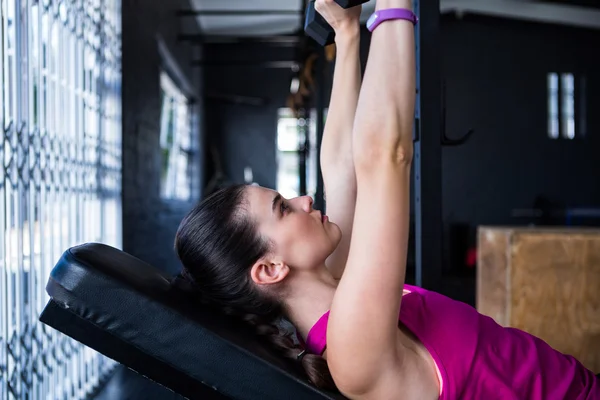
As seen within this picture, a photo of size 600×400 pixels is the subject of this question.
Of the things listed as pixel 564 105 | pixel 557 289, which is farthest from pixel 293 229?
pixel 564 105

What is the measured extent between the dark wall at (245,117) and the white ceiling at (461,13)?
1.44 feet

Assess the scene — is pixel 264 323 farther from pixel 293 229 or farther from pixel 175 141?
pixel 175 141

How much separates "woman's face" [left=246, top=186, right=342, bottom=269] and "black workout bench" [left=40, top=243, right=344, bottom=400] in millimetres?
165

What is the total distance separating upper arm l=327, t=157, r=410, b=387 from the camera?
0.73m

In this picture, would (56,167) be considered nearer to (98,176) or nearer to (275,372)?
(98,176)

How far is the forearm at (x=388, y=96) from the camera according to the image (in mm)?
714

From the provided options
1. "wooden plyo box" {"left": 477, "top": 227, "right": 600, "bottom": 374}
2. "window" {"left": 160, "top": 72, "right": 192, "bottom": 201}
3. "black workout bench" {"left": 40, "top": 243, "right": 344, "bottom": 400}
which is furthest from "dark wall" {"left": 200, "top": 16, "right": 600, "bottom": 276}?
"black workout bench" {"left": 40, "top": 243, "right": 344, "bottom": 400}

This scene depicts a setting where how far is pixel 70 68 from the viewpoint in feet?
7.23

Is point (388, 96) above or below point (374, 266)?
above

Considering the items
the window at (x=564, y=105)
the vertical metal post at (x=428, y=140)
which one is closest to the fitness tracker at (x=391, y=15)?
the vertical metal post at (x=428, y=140)

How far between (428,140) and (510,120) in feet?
20.2

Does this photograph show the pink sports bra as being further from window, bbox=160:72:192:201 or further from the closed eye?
window, bbox=160:72:192:201

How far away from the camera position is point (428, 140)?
146 cm

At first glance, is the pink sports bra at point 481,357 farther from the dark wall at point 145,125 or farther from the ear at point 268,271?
the dark wall at point 145,125
